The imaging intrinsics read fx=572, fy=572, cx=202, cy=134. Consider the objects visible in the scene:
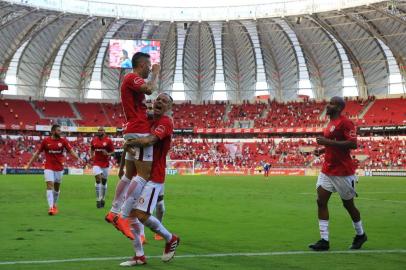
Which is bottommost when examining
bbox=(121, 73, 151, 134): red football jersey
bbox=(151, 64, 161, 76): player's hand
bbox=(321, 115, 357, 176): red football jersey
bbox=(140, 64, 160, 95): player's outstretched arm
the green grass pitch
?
the green grass pitch

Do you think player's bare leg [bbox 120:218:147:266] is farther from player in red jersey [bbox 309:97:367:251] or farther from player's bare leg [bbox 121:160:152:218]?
player in red jersey [bbox 309:97:367:251]

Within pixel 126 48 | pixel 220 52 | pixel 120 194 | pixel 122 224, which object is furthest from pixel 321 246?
pixel 220 52

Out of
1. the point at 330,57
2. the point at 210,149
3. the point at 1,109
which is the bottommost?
the point at 210,149

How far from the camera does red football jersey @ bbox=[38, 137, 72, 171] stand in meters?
17.4

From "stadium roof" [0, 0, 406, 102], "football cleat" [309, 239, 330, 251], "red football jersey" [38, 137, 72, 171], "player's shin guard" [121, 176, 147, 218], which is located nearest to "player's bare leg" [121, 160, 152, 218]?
"player's shin guard" [121, 176, 147, 218]

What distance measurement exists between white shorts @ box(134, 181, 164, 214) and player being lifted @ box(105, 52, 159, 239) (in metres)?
0.09

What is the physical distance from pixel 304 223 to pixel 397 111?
71.2 meters

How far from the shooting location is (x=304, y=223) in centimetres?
1498

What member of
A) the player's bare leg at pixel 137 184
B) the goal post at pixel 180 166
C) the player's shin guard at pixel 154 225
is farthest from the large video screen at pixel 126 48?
the player's shin guard at pixel 154 225

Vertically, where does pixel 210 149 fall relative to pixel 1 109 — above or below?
below

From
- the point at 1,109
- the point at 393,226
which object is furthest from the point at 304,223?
the point at 1,109

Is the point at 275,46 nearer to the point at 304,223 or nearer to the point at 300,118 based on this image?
the point at 300,118

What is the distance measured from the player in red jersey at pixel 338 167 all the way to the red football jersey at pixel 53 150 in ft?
30.3

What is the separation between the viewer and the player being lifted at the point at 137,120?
29.2ft
